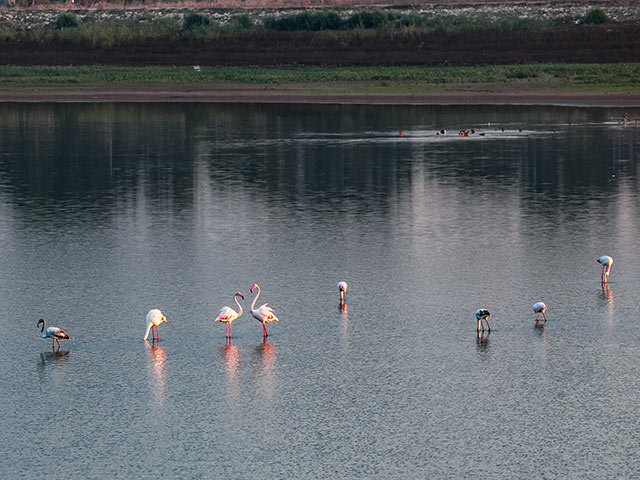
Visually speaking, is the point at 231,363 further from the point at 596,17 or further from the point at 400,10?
the point at 400,10

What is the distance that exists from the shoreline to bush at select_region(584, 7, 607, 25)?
3875 cm

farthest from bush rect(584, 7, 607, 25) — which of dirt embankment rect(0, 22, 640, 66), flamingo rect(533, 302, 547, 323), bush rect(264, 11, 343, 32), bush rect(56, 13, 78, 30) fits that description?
flamingo rect(533, 302, 547, 323)

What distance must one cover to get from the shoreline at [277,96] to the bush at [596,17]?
38752 millimetres

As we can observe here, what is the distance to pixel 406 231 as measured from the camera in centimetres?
2877

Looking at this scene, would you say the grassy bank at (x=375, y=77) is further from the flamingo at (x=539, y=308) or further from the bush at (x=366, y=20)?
the flamingo at (x=539, y=308)

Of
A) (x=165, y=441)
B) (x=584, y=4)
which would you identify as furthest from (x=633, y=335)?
(x=584, y=4)

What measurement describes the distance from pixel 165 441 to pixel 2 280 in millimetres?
10143

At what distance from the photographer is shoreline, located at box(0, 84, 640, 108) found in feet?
230

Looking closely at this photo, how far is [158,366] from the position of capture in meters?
17.9

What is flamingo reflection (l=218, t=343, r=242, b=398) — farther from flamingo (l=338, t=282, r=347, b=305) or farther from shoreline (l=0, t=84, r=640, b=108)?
shoreline (l=0, t=84, r=640, b=108)

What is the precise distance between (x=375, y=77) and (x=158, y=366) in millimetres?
64791

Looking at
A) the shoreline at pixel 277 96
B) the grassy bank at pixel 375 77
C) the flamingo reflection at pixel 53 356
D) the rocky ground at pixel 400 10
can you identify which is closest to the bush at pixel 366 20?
the rocky ground at pixel 400 10

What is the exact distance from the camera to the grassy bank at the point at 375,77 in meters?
76.0

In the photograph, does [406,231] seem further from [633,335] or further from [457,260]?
[633,335]
